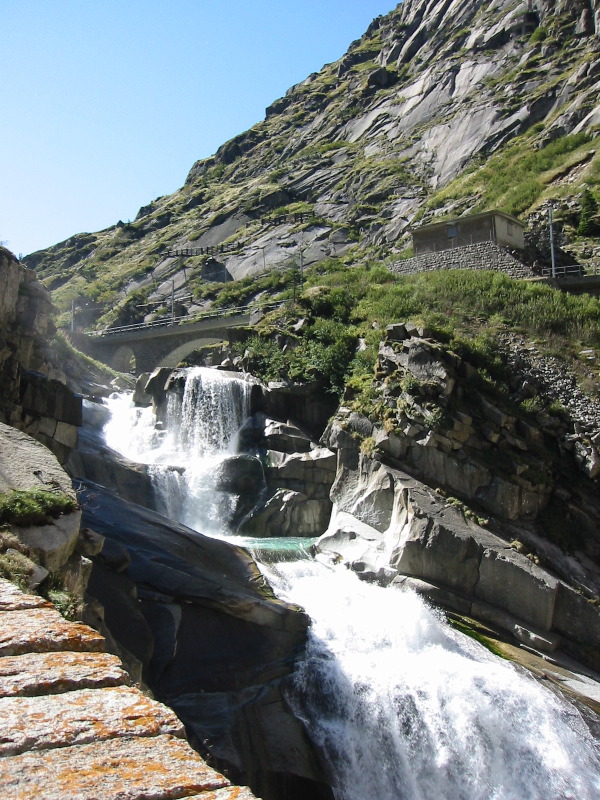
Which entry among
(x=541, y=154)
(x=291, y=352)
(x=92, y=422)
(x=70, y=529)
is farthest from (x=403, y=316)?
(x=541, y=154)

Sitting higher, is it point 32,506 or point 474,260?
point 474,260

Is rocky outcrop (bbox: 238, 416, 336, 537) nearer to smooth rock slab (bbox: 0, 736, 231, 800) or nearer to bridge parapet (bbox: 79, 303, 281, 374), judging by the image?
bridge parapet (bbox: 79, 303, 281, 374)

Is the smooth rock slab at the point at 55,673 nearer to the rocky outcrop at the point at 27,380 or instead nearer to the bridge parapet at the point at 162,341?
the rocky outcrop at the point at 27,380

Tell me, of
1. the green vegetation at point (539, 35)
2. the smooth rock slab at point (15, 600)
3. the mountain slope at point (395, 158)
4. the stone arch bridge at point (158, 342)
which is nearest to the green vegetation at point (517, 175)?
the mountain slope at point (395, 158)

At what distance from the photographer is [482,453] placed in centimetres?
2181

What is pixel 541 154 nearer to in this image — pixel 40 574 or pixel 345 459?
pixel 345 459

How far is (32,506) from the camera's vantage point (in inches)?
326

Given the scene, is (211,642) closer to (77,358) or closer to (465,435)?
(465,435)

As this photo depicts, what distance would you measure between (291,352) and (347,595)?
15.0 meters

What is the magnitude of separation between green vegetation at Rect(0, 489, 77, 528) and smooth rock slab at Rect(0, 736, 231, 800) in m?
4.98

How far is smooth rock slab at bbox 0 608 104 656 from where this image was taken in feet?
15.9

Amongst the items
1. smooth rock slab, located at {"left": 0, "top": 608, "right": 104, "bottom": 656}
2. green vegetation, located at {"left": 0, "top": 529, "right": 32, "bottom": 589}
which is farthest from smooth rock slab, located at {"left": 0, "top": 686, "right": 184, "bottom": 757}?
green vegetation, located at {"left": 0, "top": 529, "right": 32, "bottom": 589}

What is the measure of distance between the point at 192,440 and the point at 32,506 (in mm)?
19844

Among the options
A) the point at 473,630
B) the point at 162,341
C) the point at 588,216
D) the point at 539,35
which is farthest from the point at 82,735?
the point at 539,35
